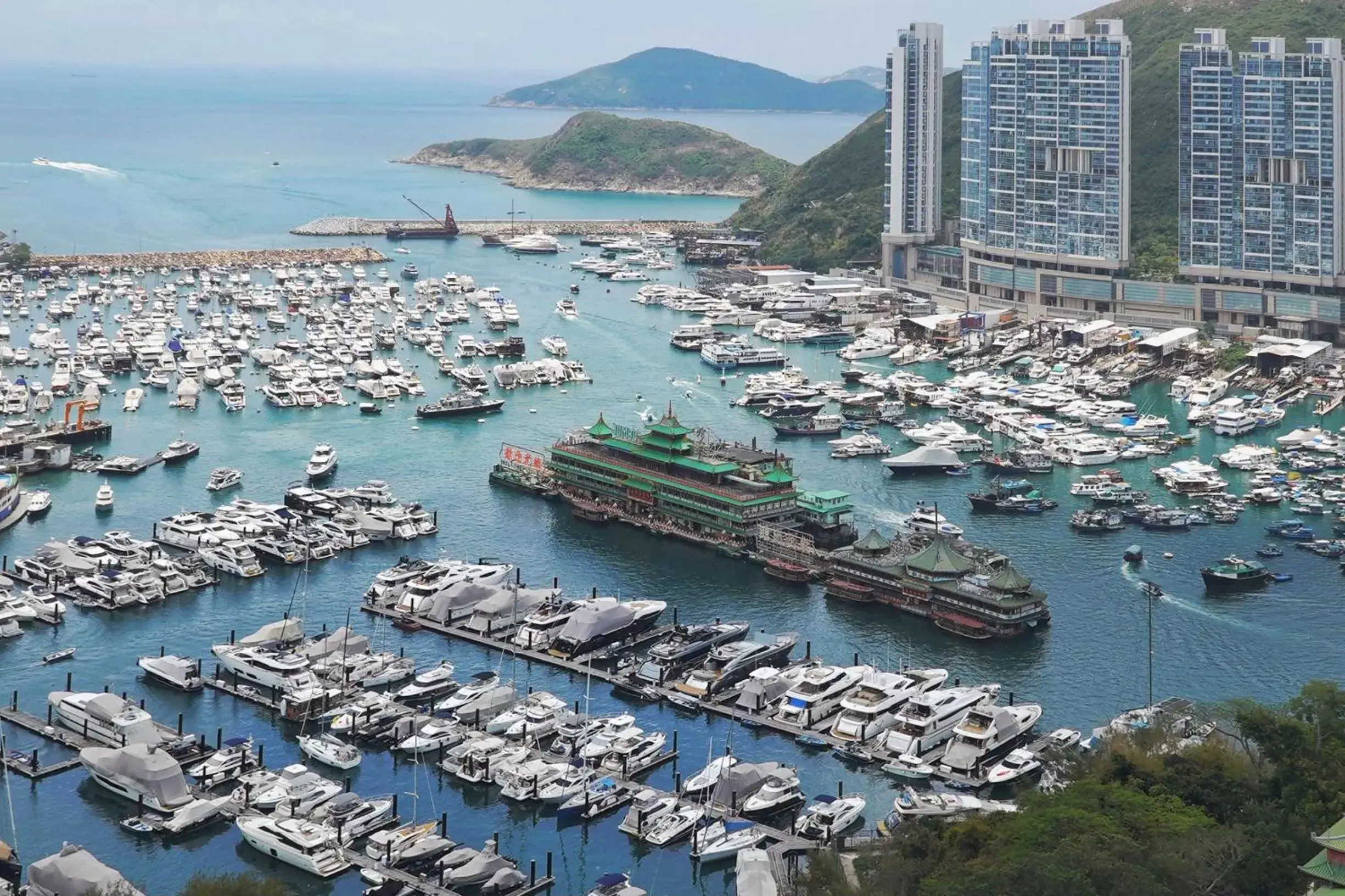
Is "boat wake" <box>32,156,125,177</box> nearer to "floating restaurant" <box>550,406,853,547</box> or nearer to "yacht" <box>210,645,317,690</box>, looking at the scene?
"floating restaurant" <box>550,406,853,547</box>

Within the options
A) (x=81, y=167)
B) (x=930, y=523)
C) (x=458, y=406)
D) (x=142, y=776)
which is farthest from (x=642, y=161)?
(x=142, y=776)

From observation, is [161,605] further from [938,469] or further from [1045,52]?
Answer: [1045,52]

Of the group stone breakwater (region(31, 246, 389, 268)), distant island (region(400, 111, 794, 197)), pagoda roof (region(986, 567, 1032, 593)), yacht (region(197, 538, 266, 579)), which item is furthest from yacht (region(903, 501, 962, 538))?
distant island (region(400, 111, 794, 197))

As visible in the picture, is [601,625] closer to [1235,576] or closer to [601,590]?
[601,590]

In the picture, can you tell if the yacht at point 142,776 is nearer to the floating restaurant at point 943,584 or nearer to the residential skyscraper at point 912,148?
the floating restaurant at point 943,584

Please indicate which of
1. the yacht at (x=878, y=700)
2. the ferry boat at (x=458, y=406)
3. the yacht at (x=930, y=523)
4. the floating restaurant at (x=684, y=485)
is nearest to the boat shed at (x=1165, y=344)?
the floating restaurant at (x=684, y=485)

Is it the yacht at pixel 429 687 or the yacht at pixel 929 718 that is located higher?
the yacht at pixel 429 687
